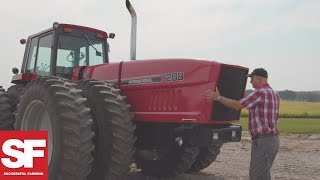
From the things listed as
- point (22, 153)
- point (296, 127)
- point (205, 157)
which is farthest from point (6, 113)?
point (296, 127)

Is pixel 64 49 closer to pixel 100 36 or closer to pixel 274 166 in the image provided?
pixel 100 36

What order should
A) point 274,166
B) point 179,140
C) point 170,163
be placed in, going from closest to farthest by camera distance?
point 179,140 → point 170,163 → point 274,166

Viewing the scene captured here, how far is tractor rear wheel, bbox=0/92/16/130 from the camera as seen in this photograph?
8031mm

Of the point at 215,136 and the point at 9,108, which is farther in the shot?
the point at 9,108

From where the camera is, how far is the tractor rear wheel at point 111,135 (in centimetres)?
Answer: 648

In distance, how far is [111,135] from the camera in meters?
6.49

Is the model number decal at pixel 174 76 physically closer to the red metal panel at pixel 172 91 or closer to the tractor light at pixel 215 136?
the red metal panel at pixel 172 91

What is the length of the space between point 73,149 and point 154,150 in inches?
60.6

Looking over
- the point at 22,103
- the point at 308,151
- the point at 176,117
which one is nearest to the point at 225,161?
the point at 308,151

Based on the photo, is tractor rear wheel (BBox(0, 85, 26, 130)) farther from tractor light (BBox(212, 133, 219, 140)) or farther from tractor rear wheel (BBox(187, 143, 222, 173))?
tractor light (BBox(212, 133, 219, 140))

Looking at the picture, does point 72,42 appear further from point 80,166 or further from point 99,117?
point 80,166

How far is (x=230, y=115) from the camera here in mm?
6781

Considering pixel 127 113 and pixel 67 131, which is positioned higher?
pixel 127 113

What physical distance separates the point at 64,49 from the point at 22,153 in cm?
244
